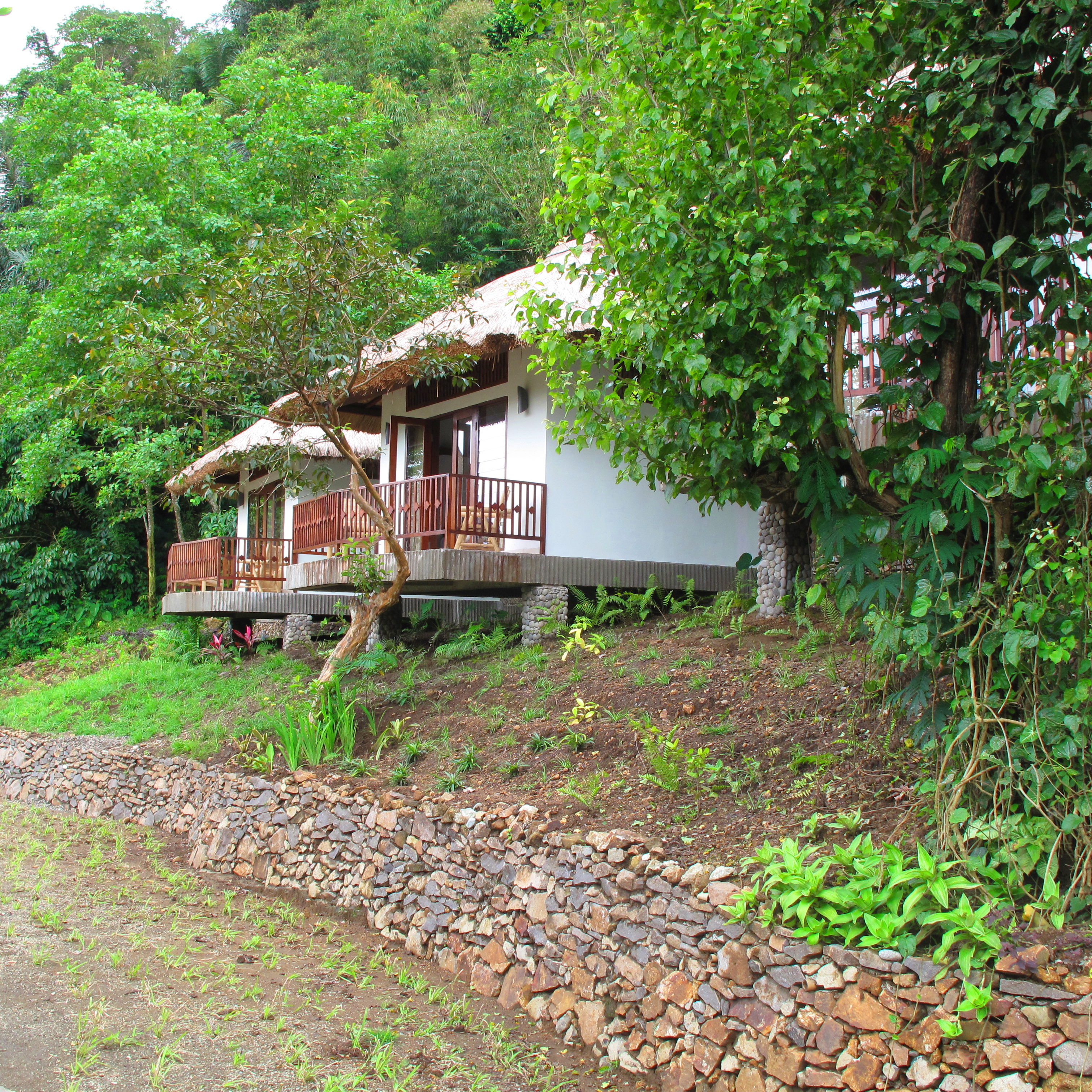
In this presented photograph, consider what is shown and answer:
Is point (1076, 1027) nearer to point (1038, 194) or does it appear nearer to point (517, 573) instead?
point (1038, 194)

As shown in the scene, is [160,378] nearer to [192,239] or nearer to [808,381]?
[808,381]

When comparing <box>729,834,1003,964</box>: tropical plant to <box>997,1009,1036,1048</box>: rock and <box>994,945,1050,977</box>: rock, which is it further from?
<box>997,1009,1036,1048</box>: rock

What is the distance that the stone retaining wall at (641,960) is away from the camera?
4145 mm

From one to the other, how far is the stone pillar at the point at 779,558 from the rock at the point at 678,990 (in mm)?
5230

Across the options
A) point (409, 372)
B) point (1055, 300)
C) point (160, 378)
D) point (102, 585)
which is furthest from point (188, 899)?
point (102, 585)

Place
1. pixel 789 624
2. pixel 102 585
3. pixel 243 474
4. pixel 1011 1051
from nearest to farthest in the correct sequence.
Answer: pixel 1011 1051 → pixel 789 624 → pixel 243 474 → pixel 102 585

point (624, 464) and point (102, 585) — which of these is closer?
point (624, 464)

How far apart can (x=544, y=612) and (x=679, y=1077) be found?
682 cm

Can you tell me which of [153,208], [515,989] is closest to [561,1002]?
[515,989]

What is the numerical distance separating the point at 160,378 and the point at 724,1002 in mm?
7990

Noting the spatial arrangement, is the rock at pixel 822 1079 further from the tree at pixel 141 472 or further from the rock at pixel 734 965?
the tree at pixel 141 472

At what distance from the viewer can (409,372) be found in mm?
11055

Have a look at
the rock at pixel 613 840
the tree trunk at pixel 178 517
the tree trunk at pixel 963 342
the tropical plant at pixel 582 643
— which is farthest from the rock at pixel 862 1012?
the tree trunk at pixel 178 517

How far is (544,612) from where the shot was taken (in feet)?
37.7
